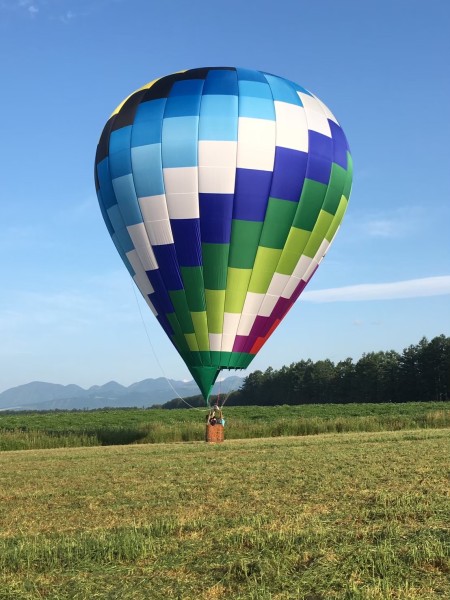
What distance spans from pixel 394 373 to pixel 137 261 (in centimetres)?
8547

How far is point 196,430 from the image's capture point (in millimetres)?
29906

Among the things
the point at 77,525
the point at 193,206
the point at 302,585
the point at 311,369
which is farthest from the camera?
the point at 311,369

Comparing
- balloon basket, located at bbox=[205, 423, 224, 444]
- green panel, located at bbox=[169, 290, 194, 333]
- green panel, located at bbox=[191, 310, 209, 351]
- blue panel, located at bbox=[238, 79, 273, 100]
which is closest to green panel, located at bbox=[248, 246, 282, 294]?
green panel, located at bbox=[191, 310, 209, 351]

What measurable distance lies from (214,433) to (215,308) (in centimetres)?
560

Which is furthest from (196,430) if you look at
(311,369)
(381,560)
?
(311,369)

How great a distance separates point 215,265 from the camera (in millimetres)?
22359

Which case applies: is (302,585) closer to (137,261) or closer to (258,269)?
(258,269)

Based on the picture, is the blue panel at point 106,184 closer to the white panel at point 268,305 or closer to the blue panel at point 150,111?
the blue panel at point 150,111

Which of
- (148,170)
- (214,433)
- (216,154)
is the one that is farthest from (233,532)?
(214,433)

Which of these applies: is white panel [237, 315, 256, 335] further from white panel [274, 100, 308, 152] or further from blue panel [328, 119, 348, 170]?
blue panel [328, 119, 348, 170]

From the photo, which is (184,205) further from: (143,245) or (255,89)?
(255,89)

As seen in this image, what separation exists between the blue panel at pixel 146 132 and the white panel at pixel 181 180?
1326 mm

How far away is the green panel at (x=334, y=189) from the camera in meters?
23.8

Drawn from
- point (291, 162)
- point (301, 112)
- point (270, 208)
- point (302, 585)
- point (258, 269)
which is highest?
point (301, 112)
